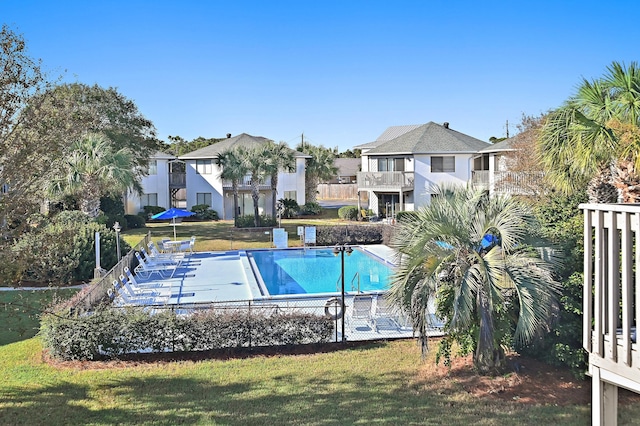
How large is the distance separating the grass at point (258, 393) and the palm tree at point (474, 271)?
114cm

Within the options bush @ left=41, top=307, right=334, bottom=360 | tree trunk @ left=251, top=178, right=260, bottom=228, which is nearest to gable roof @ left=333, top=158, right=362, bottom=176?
tree trunk @ left=251, top=178, right=260, bottom=228

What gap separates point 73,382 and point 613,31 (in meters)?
20.0

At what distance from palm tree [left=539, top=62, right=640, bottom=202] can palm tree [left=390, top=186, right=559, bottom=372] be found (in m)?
2.01

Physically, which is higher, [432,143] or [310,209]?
[432,143]

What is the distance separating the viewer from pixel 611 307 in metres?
4.88

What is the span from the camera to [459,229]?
9055mm

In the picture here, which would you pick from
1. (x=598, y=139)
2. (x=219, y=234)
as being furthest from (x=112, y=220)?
(x=598, y=139)

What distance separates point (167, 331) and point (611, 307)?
27.9 ft

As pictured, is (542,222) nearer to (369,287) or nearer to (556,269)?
(556,269)

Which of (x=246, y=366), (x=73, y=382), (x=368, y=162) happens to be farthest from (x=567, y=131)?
(x=368, y=162)

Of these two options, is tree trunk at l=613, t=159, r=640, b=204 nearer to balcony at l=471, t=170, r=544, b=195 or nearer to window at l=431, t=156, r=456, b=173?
balcony at l=471, t=170, r=544, b=195

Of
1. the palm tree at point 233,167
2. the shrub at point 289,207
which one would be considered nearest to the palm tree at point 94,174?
the palm tree at point 233,167

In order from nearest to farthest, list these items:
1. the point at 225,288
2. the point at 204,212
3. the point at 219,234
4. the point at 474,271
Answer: the point at 474,271 < the point at 225,288 < the point at 219,234 < the point at 204,212

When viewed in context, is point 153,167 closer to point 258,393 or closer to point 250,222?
point 250,222
